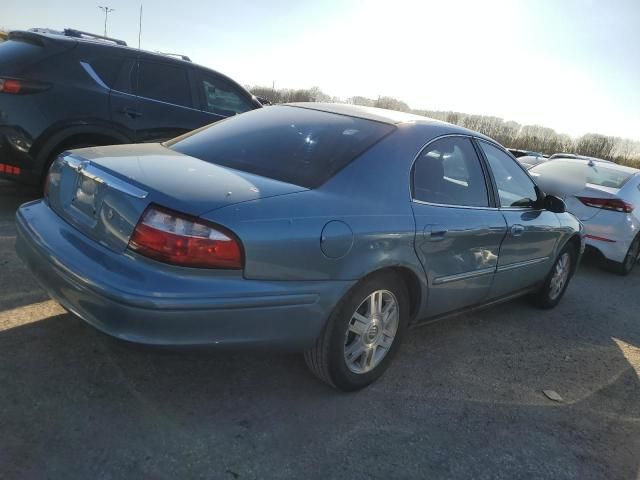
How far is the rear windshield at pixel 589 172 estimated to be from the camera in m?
7.13

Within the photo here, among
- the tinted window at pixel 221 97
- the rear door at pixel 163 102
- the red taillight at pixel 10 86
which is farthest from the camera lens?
the tinted window at pixel 221 97

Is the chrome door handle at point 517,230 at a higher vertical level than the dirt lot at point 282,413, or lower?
higher

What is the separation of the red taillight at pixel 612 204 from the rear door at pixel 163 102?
189 inches

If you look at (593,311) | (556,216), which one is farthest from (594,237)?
(556,216)

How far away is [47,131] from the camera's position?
500 cm

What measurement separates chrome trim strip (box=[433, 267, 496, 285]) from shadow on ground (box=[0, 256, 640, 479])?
58 centimetres

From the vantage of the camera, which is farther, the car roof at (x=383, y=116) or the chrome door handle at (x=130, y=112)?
the chrome door handle at (x=130, y=112)

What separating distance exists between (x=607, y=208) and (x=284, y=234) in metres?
5.70

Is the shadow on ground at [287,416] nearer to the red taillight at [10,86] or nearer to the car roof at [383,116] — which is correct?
the car roof at [383,116]

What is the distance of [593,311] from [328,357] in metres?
3.68

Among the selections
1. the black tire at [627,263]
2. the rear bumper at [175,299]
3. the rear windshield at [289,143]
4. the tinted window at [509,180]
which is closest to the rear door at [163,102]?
the rear windshield at [289,143]

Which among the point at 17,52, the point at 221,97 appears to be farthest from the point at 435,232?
the point at 17,52

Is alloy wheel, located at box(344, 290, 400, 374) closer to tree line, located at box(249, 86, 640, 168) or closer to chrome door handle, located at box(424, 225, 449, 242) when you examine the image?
chrome door handle, located at box(424, 225, 449, 242)

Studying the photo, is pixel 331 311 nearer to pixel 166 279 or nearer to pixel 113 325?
pixel 166 279
